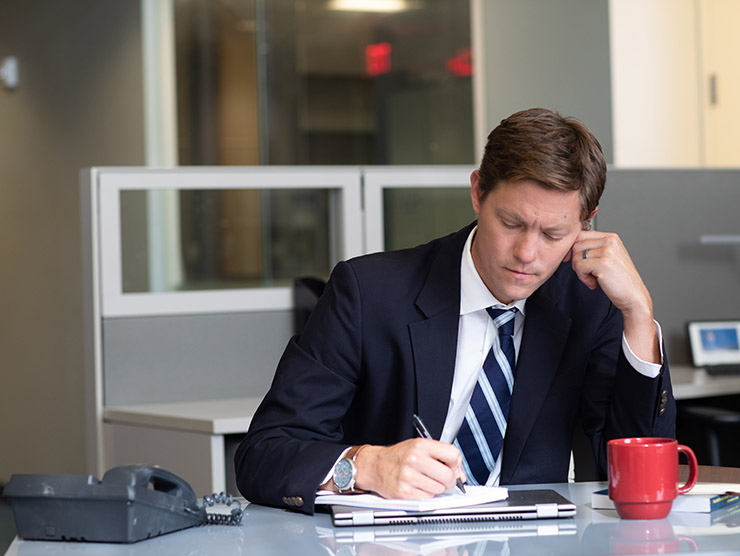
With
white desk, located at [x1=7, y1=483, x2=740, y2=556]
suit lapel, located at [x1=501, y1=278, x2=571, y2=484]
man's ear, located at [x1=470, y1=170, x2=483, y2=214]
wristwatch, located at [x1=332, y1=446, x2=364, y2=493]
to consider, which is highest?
man's ear, located at [x1=470, y1=170, x2=483, y2=214]

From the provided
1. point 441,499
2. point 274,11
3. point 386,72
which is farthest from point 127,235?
point 386,72

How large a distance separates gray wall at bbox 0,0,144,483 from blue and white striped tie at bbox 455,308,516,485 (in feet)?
10.5

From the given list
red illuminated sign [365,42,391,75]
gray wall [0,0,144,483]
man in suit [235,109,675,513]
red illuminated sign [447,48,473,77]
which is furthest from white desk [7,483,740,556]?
red illuminated sign [365,42,391,75]

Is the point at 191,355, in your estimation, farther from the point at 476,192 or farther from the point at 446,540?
the point at 446,540

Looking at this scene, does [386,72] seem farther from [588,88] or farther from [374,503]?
[374,503]

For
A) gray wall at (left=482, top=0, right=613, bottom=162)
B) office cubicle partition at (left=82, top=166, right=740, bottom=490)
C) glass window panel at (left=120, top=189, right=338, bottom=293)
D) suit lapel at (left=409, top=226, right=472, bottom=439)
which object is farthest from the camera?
gray wall at (left=482, top=0, right=613, bottom=162)

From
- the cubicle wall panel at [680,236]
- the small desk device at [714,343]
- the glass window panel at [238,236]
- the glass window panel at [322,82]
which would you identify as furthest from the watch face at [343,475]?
the glass window panel at [322,82]

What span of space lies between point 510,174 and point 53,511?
0.71 metres

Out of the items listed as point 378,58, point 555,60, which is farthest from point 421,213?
point 378,58

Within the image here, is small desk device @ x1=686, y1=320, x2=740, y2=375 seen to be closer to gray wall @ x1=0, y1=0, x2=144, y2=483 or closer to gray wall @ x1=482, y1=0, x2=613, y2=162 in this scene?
gray wall @ x1=482, y1=0, x2=613, y2=162

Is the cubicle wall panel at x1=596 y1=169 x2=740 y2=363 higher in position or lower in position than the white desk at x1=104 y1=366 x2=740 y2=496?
higher

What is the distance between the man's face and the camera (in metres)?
1.34

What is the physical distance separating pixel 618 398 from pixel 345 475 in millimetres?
455

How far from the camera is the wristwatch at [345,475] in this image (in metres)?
1.20
